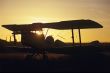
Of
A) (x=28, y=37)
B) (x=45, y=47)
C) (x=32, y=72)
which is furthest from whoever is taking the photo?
(x=45, y=47)

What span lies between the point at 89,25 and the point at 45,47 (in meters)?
4.17

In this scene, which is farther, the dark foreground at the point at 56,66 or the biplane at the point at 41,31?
the biplane at the point at 41,31

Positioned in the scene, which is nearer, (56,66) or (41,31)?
(56,66)

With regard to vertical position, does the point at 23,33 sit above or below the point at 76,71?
above

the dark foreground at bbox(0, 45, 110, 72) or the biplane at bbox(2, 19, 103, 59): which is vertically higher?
the biplane at bbox(2, 19, 103, 59)

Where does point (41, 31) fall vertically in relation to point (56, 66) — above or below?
above

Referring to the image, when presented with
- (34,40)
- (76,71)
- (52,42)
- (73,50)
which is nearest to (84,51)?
(73,50)

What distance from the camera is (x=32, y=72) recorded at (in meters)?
15.3

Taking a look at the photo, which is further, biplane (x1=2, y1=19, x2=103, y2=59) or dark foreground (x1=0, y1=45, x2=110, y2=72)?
biplane (x1=2, y1=19, x2=103, y2=59)

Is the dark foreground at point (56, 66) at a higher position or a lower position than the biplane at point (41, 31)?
lower

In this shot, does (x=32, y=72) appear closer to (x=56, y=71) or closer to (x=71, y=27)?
(x=56, y=71)

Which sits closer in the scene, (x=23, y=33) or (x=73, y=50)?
(x=23, y=33)

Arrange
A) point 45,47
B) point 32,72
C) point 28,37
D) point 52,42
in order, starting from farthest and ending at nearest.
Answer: point 52,42 < point 45,47 < point 28,37 < point 32,72

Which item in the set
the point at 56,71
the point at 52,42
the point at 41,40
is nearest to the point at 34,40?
the point at 41,40
